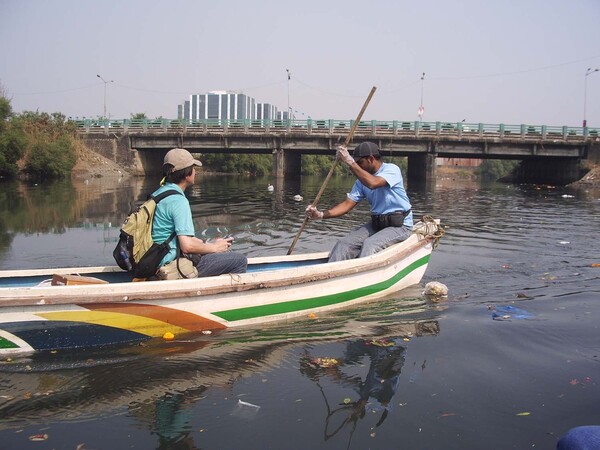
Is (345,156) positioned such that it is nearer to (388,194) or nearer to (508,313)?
(388,194)

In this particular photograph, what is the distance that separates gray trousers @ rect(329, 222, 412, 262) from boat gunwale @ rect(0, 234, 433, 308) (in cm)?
42

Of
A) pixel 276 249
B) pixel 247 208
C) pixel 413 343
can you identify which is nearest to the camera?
pixel 413 343

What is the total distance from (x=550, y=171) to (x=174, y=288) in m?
48.3

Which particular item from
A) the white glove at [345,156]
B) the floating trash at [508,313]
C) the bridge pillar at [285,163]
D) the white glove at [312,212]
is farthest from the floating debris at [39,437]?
the bridge pillar at [285,163]

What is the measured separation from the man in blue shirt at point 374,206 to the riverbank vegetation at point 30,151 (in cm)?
3339

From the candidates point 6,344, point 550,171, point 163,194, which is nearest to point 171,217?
point 163,194

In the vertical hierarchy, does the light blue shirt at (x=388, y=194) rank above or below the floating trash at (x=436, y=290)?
above

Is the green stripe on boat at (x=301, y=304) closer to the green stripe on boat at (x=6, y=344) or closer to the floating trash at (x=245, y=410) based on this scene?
the floating trash at (x=245, y=410)

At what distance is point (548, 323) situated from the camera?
630 centimetres

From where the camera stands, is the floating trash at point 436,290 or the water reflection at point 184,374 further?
the floating trash at point 436,290

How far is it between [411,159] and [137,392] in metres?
46.6

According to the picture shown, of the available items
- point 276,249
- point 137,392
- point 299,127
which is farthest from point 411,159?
point 137,392

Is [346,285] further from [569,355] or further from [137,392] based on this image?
[137,392]

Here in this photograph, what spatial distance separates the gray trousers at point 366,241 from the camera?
288 inches
